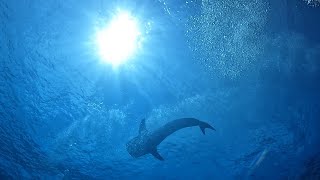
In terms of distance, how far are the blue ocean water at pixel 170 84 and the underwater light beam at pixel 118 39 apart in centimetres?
26

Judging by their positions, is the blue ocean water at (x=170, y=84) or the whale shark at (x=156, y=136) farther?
the blue ocean water at (x=170, y=84)

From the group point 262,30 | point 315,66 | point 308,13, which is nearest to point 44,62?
point 262,30

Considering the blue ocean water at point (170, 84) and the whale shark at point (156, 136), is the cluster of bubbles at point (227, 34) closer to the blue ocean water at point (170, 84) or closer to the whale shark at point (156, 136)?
the blue ocean water at point (170, 84)

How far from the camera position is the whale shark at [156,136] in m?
9.33

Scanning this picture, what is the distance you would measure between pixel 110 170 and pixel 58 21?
10.7m

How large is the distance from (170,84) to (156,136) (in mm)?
2773

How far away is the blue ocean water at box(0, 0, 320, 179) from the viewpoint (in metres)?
9.96

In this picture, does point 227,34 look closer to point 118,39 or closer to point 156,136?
point 118,39

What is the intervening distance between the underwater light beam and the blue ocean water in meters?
0.26

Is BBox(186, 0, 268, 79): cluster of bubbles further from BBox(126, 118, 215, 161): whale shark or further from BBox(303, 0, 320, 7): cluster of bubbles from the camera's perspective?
BBox(126, 118, 215, 161): whale shark

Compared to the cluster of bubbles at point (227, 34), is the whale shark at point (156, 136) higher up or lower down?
lower down

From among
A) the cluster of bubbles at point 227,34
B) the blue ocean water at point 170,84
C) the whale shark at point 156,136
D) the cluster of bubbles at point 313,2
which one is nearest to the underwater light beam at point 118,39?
the blue ocean water at point 170,84

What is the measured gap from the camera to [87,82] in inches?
463

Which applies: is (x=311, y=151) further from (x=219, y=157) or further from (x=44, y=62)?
(x=44, y=62)
